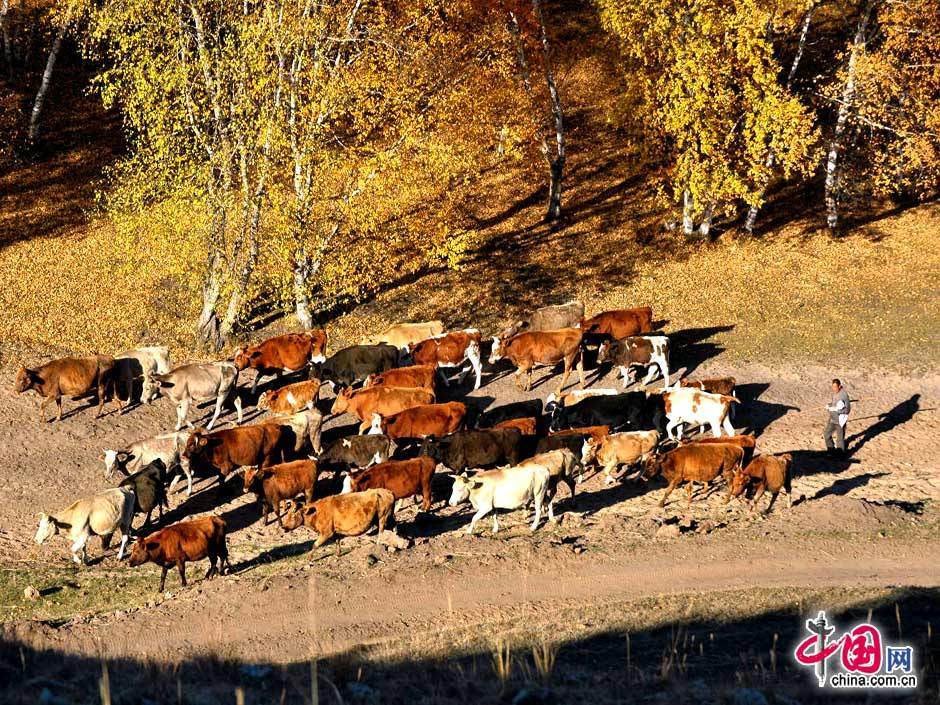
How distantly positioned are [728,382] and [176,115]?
1603 cm

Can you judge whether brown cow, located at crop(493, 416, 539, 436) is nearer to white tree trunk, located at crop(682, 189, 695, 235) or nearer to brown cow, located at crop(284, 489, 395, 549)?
brown cow, located at crop(284, 489, 395, 549)

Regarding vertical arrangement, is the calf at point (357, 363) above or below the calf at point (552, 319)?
below

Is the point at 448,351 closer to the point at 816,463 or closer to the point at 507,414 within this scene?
the point at 507,414

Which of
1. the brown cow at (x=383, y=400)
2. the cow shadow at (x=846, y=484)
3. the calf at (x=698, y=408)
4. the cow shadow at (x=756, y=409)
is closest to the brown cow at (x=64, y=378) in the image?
the brown cow at (x=383, y=400)

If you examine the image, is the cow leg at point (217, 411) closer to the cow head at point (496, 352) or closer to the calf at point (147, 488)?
the calf at point (147, 488)

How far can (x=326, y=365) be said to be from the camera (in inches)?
1059

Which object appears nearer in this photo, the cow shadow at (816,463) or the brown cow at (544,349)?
the cow shadow at (816,463)

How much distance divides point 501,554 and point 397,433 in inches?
210

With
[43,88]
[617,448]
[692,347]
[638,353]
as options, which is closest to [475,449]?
[617,448]

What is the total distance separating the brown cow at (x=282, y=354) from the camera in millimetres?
27203

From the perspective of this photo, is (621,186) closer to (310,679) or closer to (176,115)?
(176,115)

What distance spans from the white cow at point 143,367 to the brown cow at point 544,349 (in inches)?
324

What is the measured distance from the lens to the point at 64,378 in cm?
2578

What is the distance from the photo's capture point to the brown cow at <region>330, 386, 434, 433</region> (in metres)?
24.7
